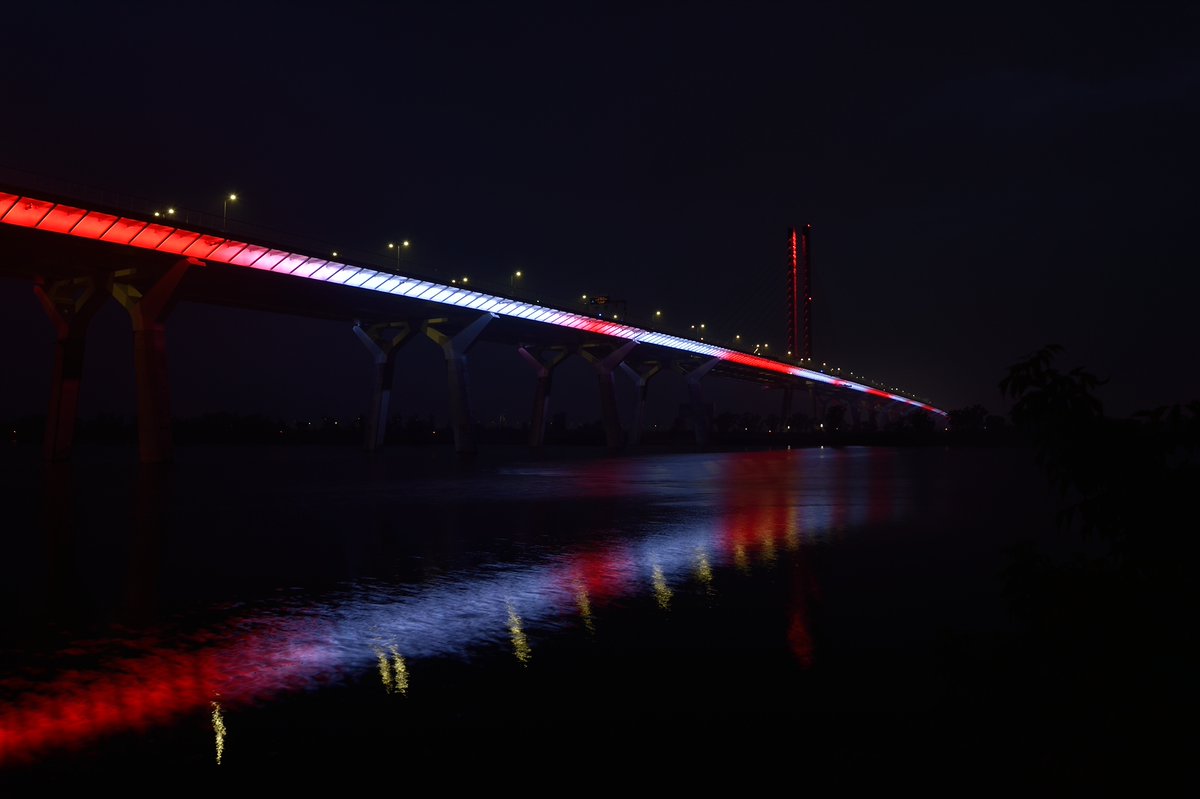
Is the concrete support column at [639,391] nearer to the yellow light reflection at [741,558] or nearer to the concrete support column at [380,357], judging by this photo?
the concrete support column at [380,357]

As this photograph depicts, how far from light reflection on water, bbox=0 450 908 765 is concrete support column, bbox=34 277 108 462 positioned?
43377 millimetres

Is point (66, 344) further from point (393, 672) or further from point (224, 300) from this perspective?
point (393, 672)

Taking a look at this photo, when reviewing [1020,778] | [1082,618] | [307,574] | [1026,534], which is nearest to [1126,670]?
[1082,618]

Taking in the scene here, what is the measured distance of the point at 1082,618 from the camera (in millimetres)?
5254

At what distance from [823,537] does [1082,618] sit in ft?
39.9

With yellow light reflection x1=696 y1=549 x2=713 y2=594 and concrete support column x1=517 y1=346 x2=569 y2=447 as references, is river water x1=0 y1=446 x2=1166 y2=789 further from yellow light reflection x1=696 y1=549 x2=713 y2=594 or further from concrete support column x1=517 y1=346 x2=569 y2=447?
concrete support column x1=517 y1=346 x2=569 y2=447

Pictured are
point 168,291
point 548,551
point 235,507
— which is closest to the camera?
point 548,551

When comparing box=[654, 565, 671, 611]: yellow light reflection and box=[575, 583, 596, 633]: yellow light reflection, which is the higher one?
box=[575, 583, 596, 633]: yellow light reflection

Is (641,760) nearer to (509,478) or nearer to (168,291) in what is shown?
(509,478)

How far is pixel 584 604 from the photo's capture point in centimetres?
1027

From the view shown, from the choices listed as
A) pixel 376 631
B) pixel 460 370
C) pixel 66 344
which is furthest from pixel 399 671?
pixel 460 370

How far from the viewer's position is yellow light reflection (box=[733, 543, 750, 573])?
13.1m

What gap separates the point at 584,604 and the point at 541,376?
9137 cm

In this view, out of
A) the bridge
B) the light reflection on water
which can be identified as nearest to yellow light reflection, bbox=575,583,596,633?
the light reflection on water
